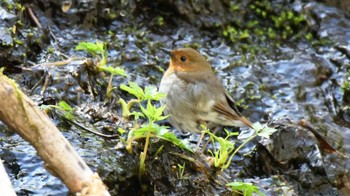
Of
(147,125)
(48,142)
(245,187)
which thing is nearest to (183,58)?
(147,125)

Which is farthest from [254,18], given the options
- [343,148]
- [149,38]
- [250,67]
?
[343,148]

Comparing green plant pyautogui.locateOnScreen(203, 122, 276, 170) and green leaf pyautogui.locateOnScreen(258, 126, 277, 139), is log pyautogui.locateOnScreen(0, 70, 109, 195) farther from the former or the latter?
green leaf pyautogui.locateOnScreen(258, 126, 277, 139)

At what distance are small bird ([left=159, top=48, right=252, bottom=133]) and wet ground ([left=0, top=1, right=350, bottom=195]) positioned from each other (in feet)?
1.43

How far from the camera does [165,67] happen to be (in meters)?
7.21

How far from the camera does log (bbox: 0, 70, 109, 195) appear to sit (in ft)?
12.0

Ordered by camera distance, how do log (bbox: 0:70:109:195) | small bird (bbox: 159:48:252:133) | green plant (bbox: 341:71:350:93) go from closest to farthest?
log (bbox: 0:70:109:195)
small bird (bbox: 159:48:252:133)
green plant (bbox: 341:71:350:93)

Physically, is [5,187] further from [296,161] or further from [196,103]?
[296,161]

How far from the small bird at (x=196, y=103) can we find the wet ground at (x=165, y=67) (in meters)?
0.44

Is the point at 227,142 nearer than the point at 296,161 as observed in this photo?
Yes

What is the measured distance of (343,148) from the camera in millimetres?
6719

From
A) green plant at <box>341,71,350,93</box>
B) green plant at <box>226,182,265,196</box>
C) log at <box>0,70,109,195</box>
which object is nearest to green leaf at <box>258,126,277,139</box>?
green plant at <box>226,182,265,196</box>

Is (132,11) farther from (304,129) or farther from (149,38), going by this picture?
(304,129)

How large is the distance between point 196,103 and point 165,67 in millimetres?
1245

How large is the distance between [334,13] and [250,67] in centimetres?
148
